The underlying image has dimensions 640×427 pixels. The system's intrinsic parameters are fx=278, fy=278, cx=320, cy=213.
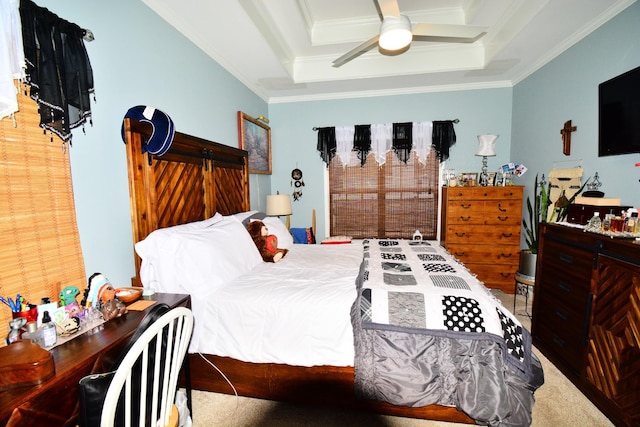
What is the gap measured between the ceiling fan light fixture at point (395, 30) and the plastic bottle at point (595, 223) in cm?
184

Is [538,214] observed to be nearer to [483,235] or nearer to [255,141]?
[483,235]

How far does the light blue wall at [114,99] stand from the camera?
1544mm

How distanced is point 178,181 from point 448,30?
2.40m

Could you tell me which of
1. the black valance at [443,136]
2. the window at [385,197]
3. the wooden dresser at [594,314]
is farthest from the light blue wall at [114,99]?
the black valance at [443,136]

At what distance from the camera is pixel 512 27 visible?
8.55 ft

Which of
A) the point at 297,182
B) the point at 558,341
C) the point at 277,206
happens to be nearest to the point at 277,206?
the point at 277,206

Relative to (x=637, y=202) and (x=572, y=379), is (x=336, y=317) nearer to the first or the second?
(x=572, y=379)

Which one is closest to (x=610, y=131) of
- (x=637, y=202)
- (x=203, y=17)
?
(x=637, y=202)

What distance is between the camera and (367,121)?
409 centimetres

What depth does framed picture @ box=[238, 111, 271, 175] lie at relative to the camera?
3.34 meters

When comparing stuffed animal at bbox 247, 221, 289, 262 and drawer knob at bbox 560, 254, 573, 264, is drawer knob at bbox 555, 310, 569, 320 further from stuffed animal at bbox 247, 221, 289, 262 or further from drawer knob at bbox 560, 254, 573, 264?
stuffed animal at bbox 247, 221, 289, 262

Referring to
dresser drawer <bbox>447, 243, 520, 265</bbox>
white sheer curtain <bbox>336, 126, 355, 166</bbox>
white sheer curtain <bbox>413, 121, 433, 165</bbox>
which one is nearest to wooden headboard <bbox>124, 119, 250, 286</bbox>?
white sheer curtain <bbox>336, 126, 355, 166</bbox>

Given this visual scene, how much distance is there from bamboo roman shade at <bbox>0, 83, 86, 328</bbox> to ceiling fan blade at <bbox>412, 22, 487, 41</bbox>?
2462mm

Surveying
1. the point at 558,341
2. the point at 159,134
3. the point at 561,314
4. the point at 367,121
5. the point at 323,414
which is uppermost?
the point at 367,121
